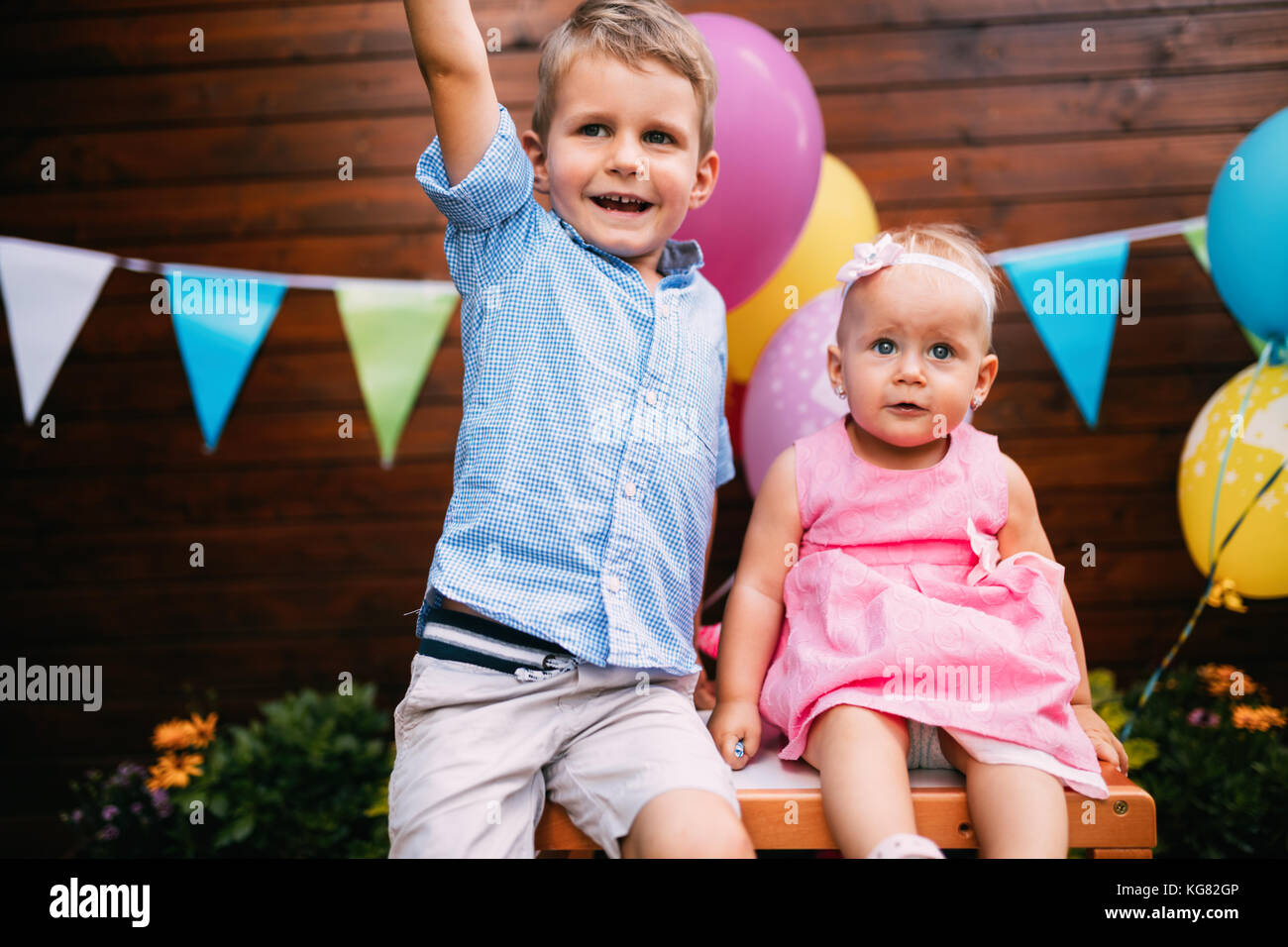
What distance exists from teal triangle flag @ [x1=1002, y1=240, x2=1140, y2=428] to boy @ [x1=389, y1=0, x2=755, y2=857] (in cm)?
118

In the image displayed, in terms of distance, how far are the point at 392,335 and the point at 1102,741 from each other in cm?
193

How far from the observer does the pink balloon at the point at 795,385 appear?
1.90 meters

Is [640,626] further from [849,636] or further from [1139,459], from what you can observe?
[1139,459]

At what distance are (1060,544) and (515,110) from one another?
6.66 ft

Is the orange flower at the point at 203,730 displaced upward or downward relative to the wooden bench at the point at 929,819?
downward

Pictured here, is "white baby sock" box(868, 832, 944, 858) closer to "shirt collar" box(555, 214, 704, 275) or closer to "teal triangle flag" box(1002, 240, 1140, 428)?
"shirt collar" box(555, 214, 704, 275)

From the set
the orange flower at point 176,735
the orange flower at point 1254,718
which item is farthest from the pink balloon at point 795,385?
the orange flower at point 176,735

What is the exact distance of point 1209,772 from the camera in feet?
7.72

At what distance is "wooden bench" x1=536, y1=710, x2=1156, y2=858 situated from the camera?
4.21ft

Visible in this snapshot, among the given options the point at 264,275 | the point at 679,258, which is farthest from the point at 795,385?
the point at 264,275

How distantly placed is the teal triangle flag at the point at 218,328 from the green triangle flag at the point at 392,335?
0.25 meters

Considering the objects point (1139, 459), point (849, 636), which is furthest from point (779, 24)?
point (849, 636)

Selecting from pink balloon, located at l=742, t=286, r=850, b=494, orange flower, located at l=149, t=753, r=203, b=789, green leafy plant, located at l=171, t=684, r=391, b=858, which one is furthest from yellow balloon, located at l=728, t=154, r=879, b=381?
orange flower, located at l=149, t=753, r=203, b=789

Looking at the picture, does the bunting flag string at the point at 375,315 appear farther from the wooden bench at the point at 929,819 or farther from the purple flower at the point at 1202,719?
the wooden bench at the point at 929,819
